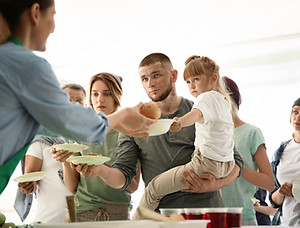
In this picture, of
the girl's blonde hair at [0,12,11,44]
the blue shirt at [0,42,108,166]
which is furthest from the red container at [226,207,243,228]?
the girl's blonde hair at [0,12,11,44]

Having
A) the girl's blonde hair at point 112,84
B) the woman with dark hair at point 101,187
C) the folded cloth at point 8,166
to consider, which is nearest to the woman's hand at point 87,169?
the woman with dark hair at point 101,187

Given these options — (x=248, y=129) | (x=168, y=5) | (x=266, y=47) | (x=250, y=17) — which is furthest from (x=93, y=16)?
(x=248, y=129)

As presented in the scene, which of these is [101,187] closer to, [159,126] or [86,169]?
[86,169]

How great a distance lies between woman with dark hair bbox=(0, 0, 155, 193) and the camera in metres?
1.00

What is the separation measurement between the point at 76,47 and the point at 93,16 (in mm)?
1063

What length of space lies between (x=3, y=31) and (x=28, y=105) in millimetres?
213

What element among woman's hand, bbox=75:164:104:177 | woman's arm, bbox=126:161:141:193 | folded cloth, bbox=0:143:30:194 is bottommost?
woman's arm, bbox=126:161:141:193

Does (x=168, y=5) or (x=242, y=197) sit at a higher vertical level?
(x=168, y=5)

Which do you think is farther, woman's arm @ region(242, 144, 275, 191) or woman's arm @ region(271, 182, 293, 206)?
woman's arm @ region(271, 182, 293, 206)

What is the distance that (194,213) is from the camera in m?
1.32

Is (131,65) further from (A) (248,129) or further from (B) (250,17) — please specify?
(A) (248,129)

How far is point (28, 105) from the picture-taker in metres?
1.02

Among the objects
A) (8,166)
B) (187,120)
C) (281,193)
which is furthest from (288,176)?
(8,166)

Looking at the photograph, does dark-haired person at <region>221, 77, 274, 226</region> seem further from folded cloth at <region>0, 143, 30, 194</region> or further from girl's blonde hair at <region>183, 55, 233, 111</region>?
folded cloth at <region>0, 143, 30, 194</region>
